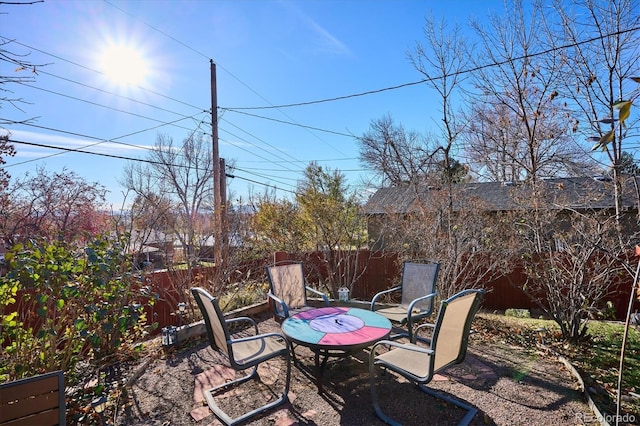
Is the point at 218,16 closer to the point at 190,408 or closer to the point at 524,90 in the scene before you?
the point at 524,90

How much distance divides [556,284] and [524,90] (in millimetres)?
3494

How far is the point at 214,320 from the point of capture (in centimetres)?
272

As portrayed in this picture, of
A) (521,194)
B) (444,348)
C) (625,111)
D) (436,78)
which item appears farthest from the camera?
(436,78)

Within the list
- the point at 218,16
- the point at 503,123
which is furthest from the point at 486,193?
the point at 218,16

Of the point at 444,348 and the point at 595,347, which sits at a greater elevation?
the point at 444,348

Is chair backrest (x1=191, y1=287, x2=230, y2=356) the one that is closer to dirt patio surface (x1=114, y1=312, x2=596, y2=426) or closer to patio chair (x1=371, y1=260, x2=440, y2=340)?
dirt patio surface (x1=114, y1=312, x2=596, y2=426)

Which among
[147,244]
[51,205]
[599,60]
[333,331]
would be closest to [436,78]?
[599,60]

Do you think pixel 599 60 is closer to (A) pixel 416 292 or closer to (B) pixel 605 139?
(A) pixel 416 292

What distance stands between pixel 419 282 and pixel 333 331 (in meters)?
1.85

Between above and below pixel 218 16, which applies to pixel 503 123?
below

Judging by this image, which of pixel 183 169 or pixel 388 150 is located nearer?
pixel 183 169

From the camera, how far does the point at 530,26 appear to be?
592 centimetres

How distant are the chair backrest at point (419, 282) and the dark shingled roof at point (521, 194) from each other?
8.04ft

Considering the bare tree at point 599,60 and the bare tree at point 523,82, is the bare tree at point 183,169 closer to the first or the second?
the bare tree at point 523,82
